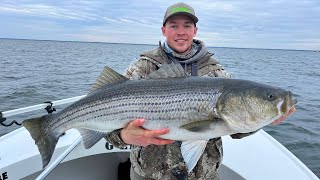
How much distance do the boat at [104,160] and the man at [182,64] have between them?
1.25 meters

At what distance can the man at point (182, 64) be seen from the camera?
144 inches

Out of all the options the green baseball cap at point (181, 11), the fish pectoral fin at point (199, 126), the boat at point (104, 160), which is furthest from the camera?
the boat at point (104, 160)

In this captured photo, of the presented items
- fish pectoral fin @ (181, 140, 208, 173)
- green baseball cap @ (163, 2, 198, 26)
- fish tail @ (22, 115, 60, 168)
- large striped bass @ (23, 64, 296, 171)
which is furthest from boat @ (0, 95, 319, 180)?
green baseball cap @ (163, 2, 198, 26)

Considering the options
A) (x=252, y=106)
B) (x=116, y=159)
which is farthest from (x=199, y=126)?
(x=116, y=159)

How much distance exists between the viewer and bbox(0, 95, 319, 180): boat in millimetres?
4773

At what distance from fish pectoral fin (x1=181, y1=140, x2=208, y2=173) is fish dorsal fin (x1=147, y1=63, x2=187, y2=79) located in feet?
2.17

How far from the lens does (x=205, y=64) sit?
3816mm

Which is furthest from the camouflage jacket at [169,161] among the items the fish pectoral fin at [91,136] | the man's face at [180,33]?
the man's face at [180,33]

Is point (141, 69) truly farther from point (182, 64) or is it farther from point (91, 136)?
point (91, 136)

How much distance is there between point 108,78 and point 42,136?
2.99ft

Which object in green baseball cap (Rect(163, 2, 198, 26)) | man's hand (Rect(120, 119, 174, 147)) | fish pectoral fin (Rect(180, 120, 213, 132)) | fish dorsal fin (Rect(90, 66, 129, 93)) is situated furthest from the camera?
green baseball cap (Rect(163, 2, 198, 26))

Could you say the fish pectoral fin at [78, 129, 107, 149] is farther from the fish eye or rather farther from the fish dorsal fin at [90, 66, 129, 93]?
the fish eye

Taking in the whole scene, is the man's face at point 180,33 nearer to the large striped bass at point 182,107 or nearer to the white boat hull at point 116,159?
the large striped bass at point 182,107

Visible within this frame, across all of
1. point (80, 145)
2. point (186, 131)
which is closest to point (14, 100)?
point (80, 145)
